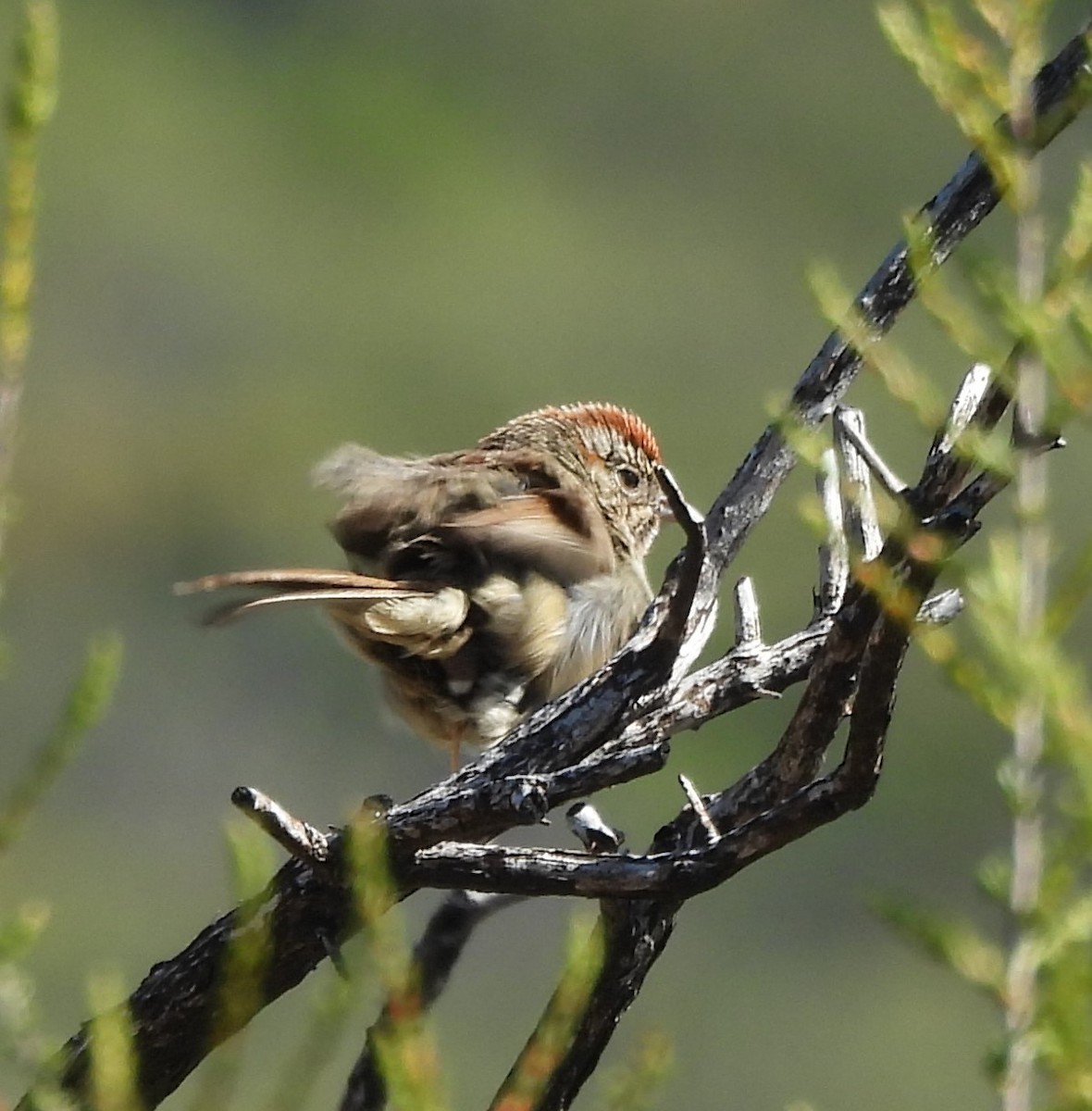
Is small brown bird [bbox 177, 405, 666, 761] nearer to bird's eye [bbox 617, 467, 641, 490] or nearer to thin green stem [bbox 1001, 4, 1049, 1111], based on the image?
bird's eye [bbox 617, 467, 641, 490]

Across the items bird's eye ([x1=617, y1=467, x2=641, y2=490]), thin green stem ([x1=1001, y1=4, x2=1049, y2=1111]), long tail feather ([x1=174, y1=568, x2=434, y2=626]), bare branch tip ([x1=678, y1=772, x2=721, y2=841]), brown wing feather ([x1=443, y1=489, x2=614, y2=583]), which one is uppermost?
bird's eye ([x1=617, y1=467, x2=641, y2=490])

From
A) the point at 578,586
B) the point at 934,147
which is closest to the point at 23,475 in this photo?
the point at 934,147

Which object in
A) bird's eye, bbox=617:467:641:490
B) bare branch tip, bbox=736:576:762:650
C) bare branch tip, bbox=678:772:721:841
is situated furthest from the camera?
bird's eye, bbox=617:467:641:490

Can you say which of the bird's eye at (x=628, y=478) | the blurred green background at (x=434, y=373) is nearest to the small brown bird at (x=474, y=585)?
the bird's eye at (x=628, y=478)

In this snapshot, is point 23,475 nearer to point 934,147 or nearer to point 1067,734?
point 934,147

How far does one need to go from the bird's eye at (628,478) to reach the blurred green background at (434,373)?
4.60m

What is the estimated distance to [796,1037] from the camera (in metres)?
17.8

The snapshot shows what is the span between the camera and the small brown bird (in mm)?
5270

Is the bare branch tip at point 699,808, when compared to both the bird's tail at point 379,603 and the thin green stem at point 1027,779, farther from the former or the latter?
the bird's tail at point 379,603

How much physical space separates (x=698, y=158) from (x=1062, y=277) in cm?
2704

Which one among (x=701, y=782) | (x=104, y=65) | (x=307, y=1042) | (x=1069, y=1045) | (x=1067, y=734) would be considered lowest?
(x=1069, y=1045)

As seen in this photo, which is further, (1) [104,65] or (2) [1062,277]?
(1) [104,65]

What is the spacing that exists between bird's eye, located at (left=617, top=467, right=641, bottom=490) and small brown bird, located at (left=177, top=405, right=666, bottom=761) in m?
0.40

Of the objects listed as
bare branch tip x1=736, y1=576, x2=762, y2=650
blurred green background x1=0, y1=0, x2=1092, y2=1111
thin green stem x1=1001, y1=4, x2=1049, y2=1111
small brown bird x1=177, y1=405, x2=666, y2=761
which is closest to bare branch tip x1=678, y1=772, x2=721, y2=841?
bare branch tip x1=736, y1=576, x2=762, y2=650
